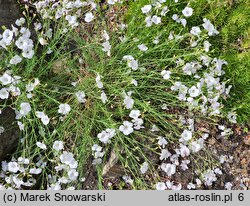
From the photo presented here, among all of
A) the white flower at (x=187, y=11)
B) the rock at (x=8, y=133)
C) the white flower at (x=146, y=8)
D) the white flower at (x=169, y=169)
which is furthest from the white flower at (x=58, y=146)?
the white flower at (x=187, y=11)

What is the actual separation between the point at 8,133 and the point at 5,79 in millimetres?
660

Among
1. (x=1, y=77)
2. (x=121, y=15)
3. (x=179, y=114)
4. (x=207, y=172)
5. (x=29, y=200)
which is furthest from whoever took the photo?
(x=121, y=15)

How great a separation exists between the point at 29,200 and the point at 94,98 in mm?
1092

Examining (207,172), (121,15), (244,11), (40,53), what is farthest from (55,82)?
(244,11)

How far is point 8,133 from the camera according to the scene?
3.67 meters

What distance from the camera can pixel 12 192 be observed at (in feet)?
11.1

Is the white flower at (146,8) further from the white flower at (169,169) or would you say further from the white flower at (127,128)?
the white flower at (169,169)

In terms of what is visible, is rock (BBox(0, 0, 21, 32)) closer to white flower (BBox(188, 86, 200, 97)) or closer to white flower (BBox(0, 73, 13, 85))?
white flower (BBox(0, 73, 13, 85))

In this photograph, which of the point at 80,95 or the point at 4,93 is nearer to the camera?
the point at 4,93

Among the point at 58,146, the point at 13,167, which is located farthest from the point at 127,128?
the point at 13,167

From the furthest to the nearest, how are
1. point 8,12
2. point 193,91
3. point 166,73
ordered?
1. point 8,12
2. point 193,91
3. point 166,73

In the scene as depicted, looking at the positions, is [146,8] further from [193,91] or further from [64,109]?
[64,109]

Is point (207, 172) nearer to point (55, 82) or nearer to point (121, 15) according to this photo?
point (55, 82)

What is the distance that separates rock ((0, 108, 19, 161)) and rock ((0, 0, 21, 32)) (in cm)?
92
